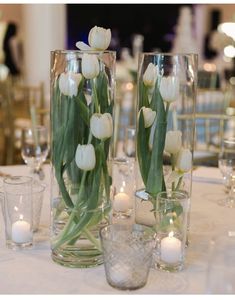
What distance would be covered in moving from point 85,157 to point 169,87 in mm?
214

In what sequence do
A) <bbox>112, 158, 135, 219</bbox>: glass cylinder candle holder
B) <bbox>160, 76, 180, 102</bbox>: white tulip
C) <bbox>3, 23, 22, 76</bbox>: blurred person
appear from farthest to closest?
<bbox>3, 23, 22, 76</bbox>: blurred person < <bbox>112, 158, 135, 219</bbox>: glass cylinder candle holder < <bbox>160, 76, 180, 102</bbox>: white tulip

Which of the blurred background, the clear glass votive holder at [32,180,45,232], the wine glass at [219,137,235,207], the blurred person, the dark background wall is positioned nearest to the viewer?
the clear glass votive holder at [32,180,45,232]

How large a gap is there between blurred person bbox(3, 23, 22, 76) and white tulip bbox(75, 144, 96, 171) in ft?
21.2

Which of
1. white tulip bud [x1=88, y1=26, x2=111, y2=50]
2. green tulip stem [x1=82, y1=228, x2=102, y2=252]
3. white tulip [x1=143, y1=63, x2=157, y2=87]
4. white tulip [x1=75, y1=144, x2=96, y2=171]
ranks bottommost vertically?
green tulip stem [x1=82, y1=228, x2=102, y2=252]

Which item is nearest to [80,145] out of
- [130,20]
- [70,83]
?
[70,83]

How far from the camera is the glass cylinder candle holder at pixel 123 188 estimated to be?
1246 millimetres

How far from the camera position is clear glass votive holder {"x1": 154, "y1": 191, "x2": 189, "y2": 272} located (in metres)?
0.93

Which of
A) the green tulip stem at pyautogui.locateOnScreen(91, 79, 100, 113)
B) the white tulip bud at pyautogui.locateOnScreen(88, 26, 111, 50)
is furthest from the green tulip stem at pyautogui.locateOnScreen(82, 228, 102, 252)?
the white tulip bud at pyautogui.locateOnScreen(88, 26, 111, 50)

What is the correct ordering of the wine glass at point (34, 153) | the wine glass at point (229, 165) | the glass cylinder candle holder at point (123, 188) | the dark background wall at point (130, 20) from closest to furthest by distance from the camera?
the glass cylinder candle holder at point (123, 188) < the wine glass at point (229, 165) < the wine glass at point (34, 153) < the dark background wall at point (130, 20)

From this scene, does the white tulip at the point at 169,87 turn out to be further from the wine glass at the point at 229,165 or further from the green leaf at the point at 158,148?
the wine glass at the point at 229,165

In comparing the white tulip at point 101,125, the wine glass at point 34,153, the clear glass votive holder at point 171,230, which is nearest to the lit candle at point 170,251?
the clear glass votive holder at point 171,230

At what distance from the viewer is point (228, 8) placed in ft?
36.1

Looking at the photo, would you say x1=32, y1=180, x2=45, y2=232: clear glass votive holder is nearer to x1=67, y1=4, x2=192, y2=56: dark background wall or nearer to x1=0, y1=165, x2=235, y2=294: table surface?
x1=0, y1=165, x2=235, y2=294: table surface
